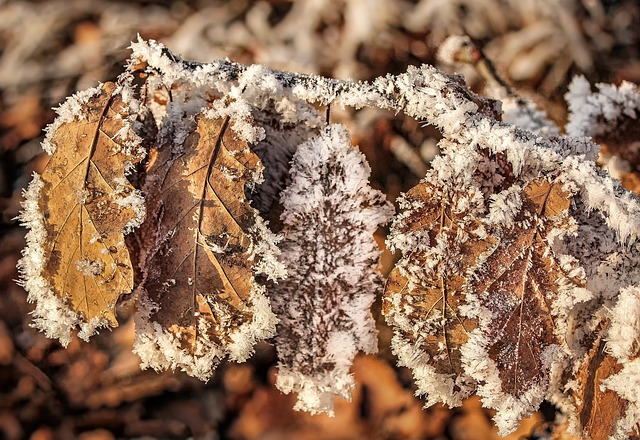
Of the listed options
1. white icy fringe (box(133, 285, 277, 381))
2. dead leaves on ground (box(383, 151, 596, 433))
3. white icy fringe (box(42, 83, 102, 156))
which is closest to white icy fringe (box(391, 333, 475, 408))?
dead leaves on ground (box(383, 151, 596, 433))

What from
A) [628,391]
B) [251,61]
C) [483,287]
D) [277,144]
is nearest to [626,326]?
[628,391]

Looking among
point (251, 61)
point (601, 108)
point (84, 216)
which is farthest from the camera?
point (251, 61)

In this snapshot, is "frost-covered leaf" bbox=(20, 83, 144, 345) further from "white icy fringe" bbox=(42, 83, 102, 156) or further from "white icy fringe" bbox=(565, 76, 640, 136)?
"white icy fringe" bbox=(565, 76, 640, 136)

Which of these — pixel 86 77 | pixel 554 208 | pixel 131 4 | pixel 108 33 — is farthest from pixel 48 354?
pixel 554 208

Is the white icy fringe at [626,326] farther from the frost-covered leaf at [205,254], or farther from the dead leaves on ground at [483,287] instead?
the frost-covered leaf at [205,254]

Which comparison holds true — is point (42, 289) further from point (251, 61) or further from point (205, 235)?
point (251, 61)
